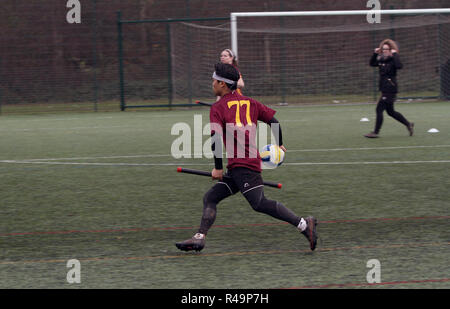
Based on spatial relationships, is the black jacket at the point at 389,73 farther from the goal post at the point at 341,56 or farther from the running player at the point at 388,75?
the goal post at the point at 341,56

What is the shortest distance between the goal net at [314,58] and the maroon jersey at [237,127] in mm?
17427

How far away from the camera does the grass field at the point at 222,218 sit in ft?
16.1

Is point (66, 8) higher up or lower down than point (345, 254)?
higher up

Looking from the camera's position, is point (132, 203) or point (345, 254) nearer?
point (345, 254)

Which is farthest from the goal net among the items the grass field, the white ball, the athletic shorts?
the athletic shorts

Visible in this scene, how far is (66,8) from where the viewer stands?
88.1 feet

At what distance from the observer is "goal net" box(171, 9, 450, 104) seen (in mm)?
23297

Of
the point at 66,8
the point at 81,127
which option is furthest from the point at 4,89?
the point at 81,127

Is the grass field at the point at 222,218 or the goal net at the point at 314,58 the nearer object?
the grass field at the point at 222,218

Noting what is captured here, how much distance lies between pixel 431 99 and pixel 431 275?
19873 mm

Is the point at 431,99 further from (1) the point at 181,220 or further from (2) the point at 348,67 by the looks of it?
(1) the point at 181,220

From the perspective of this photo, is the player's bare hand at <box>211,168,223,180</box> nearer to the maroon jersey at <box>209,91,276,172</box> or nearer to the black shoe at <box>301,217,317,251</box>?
the maroon jersey at <box>209,91,276,172</box>

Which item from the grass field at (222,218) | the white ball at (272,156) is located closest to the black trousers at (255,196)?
the grass field at (222,218)

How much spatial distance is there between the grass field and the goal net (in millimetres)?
9972
